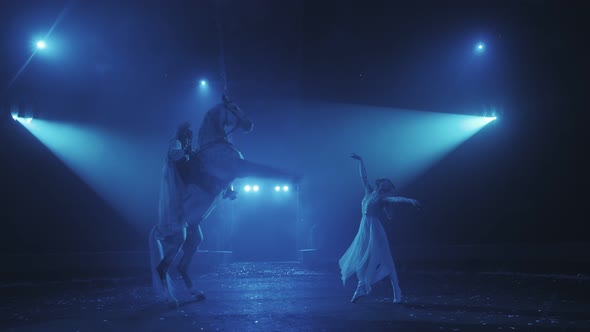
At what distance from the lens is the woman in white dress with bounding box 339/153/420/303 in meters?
5.94

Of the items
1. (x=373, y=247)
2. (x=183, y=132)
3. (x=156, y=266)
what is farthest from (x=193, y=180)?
(x=373, y=247)

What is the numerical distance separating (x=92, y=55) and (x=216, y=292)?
8.76 metres

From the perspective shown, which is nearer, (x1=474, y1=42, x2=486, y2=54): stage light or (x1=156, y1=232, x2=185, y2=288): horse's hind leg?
(x1=156, y1=232, x2=185, y2=288): horse's hind leg

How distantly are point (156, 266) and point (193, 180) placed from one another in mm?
1408

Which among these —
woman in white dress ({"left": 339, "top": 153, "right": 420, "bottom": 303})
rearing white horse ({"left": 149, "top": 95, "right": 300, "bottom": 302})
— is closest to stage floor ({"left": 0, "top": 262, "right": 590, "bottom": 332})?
woman in white dress ({"left": 339, "top": 153, "right": 420, "bottom": 303})

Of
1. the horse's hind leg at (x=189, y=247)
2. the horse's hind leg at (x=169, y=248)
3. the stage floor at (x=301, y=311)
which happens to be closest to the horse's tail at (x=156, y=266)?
the horse's hind leg at (x=169, y=248)

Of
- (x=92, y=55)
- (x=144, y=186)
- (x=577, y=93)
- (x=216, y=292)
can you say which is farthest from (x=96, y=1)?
(x=577, y=93)

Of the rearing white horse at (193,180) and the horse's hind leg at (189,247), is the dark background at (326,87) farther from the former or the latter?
the horse's hind leg at (189,247)

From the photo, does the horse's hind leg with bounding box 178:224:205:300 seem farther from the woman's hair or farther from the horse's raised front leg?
the woman's hair

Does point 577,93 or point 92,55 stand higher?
point 92,55

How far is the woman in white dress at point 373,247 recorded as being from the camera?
5938 mm

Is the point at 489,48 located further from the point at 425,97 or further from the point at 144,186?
the point at 144,186

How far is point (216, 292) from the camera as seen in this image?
22.7 ft

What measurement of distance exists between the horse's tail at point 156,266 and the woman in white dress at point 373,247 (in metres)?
2.82
